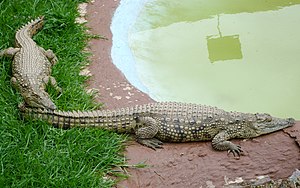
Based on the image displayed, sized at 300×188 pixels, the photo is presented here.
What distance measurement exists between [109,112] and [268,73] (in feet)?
7.15

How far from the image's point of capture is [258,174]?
5305 millimetres

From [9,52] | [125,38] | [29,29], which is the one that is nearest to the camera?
[9,52]

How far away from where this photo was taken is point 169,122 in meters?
5.79

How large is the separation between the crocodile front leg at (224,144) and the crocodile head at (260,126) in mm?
187

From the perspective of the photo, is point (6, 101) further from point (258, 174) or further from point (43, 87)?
point (258, 174)

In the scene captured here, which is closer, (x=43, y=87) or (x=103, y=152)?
(x=103, y=152)

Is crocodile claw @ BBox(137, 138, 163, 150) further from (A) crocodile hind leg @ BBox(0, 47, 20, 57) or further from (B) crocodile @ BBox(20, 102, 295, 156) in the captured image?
(A) crocodile hind leg @ BBox(0, 47, 20, 57)

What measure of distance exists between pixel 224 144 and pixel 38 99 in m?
2.02

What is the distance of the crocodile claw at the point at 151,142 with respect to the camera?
5.73 m

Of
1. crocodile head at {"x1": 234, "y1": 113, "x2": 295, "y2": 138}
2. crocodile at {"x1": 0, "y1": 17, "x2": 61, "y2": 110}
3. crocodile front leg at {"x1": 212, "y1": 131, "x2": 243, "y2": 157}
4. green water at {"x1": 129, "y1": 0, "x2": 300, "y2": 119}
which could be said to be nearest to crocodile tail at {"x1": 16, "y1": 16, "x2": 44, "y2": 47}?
crocodile at {"x1": 0, "y1": 17, "x2": 61, "y2": 110}

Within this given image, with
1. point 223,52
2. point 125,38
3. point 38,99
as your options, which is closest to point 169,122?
point 38,99

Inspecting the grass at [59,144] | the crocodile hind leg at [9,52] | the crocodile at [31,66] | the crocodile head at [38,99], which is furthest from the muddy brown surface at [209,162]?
the crocodile hind leg at [9,52]

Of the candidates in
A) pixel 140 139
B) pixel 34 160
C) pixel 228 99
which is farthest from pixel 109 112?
pixel 228 99

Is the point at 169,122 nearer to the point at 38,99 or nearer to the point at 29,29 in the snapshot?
the point at 38,99
